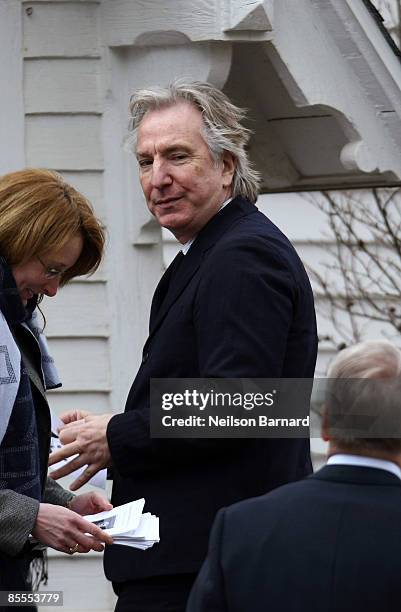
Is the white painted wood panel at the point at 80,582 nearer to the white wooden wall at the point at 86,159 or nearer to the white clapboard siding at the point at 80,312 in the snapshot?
the white wooden wall at the point at 86,159

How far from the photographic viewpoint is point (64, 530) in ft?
12.9

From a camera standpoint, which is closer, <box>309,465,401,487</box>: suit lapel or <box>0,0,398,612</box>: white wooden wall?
<box>309,465,401,487</box>: suit lapel

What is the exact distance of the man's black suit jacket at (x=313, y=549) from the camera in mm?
3012

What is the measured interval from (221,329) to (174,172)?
0.57 metres

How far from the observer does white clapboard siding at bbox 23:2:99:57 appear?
595cm

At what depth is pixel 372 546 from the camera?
3.03 metres

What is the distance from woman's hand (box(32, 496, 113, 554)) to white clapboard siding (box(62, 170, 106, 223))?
2.24 metres

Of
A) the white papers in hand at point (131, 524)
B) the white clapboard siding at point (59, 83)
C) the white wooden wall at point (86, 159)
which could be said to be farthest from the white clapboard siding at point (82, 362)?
the white papers in hand at point (131, 524)

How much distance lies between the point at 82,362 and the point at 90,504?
5.69 feet

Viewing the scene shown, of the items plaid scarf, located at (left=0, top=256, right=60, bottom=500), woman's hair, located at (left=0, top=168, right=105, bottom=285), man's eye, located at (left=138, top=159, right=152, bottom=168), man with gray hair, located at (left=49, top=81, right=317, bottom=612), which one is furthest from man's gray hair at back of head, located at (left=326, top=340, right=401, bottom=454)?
man's eye, located at (left=138, top=159, right=152, bottom=168)

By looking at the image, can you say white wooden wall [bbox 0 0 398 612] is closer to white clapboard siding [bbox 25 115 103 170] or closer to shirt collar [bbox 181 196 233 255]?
white clapboard siding [bbox 25 115 103 170]

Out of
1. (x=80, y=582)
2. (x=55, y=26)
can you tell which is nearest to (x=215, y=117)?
(x=55, y=26)

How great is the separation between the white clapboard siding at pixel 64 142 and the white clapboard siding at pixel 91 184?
0.9 inches

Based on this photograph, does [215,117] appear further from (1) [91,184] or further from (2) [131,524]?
(1) [91,184]
